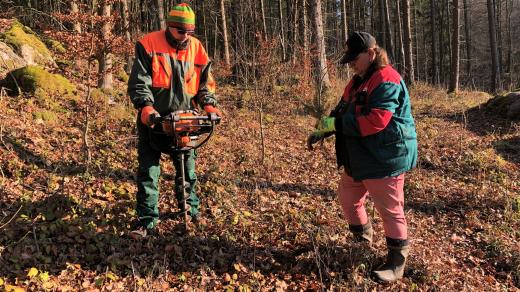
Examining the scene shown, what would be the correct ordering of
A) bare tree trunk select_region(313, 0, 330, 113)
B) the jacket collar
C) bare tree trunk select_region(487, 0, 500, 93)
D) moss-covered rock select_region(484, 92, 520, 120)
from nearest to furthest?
the jacket collar, bare tree trunk select_region(313, 0, 330, 113), moss-covered rock select_region(484, 92, 520, 120), bare tree trunk select_region(487, 0, 500, 93)

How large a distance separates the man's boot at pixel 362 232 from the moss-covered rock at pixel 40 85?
21.1ft

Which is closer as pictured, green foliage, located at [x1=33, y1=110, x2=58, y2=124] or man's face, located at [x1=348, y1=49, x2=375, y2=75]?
man's face, located at [x1=348, y1=49, x2=375, y2=75]

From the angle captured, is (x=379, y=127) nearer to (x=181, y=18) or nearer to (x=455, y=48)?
(x=181, y=18)

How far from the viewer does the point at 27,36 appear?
34.9ft

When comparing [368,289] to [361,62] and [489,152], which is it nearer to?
[361,62]

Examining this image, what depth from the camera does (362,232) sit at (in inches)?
160

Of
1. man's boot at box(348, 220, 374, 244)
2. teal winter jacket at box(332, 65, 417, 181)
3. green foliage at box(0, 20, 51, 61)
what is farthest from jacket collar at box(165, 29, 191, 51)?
green foliage at box(0, 20, 51, 61)

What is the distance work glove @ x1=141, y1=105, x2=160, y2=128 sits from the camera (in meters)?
3.49

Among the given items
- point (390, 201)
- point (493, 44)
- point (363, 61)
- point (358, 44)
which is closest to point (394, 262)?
point (390, 201)

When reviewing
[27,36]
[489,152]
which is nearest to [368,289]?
[489,152]

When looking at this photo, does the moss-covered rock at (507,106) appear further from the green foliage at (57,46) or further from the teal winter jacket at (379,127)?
the green foliage at (57,46)

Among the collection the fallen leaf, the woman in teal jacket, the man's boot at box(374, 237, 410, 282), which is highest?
the woman in teal jacket

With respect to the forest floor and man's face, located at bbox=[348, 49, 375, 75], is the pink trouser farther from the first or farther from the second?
man's face, located at bbox=[348, 49, 375, 75]

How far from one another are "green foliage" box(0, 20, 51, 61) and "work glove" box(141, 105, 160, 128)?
8263 millimetres
